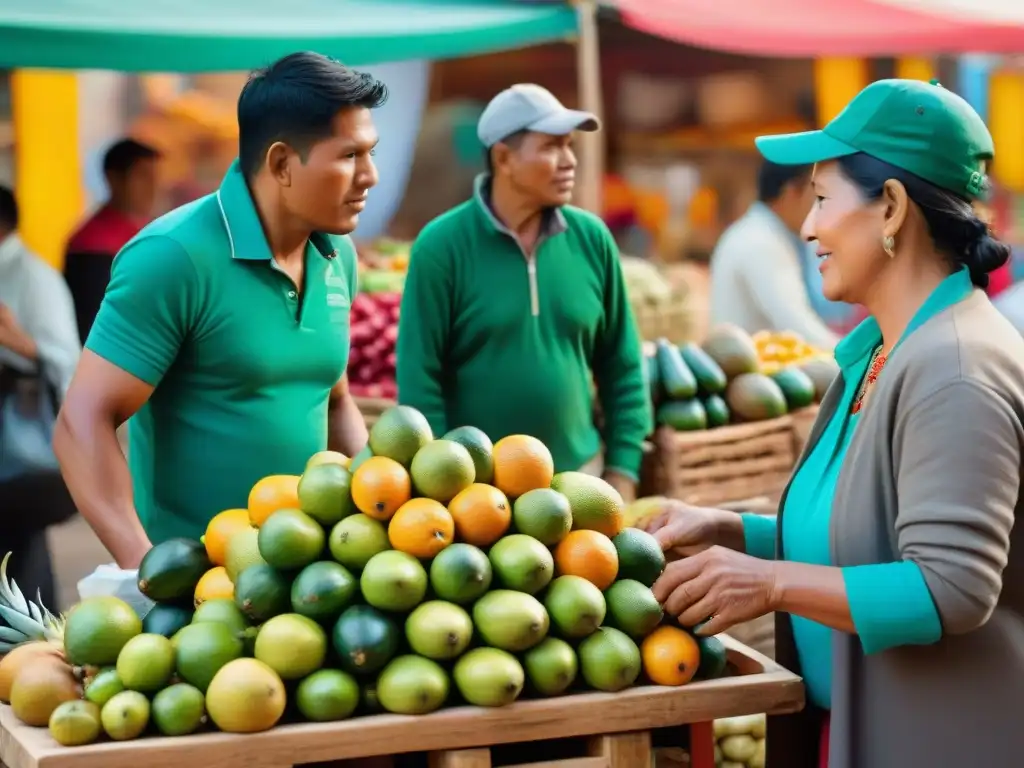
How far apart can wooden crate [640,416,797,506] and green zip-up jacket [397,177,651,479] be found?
0.51 metres

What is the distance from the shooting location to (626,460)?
460cm

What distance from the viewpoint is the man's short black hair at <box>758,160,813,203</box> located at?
5.80 m

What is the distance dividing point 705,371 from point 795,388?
15.3 inches

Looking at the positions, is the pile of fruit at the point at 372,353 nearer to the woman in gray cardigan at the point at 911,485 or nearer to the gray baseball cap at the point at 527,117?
the gray baseball cap at the point at 527,117

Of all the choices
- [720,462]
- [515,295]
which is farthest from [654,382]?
[515,295]

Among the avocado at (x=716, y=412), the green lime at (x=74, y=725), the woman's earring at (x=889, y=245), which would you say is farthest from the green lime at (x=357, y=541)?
the avocado at (x=716, y=412)

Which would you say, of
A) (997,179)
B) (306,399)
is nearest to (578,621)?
(306,399)

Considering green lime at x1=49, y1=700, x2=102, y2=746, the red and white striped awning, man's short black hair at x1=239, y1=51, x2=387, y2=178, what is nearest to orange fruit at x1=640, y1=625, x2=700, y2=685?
green lime at x1=49, y1=700, x2=102, y2=746

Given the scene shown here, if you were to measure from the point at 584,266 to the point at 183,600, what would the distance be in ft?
7.38

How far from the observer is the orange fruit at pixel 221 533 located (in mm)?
2518

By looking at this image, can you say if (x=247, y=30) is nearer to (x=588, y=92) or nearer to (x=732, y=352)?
(x=588, y=92)

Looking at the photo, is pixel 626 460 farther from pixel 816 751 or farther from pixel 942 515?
pixel 942 515

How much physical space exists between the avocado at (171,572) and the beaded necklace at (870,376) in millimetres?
1184

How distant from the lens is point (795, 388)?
17.2 feet
